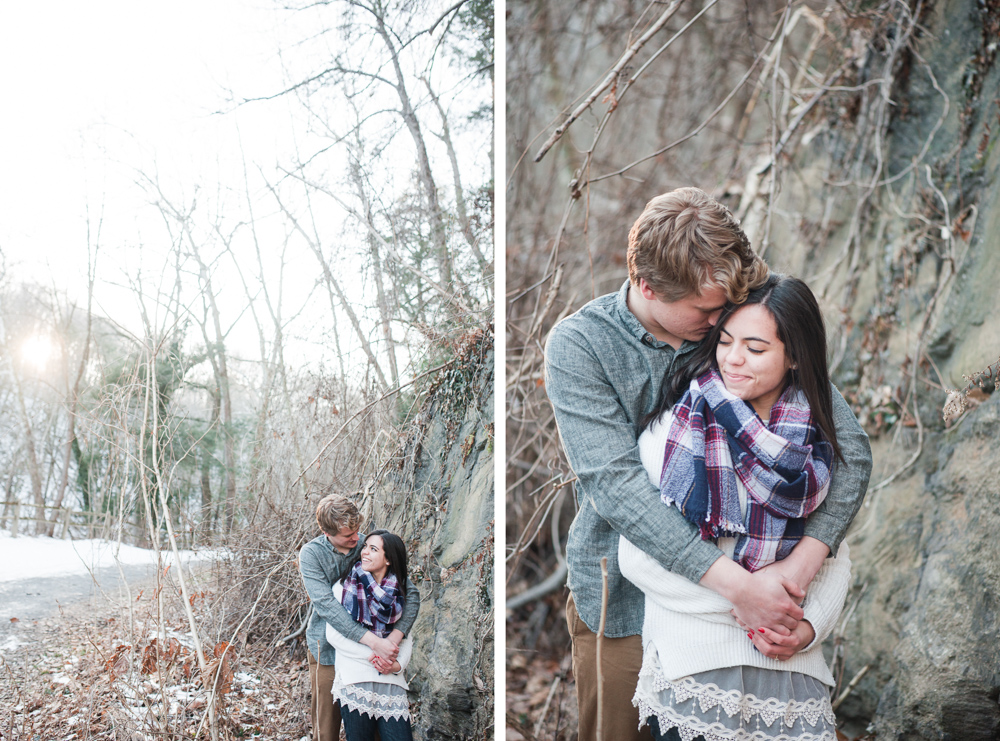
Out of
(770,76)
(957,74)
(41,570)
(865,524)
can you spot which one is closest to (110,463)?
(41,570)

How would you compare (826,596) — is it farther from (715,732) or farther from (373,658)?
(373,658)

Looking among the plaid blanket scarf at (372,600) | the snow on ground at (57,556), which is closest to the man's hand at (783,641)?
the plaid blanket scarf at (372,600)

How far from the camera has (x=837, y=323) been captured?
2.60m

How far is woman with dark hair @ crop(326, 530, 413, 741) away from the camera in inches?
76.5

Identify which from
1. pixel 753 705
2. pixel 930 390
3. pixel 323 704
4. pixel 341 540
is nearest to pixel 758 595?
pixel 753 705

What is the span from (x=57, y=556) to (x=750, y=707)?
1.94 m

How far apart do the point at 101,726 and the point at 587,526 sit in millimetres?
1543

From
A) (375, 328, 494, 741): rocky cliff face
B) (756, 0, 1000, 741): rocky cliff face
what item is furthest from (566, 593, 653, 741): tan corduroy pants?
(756, 0, 1000, 741): rocky cliff face

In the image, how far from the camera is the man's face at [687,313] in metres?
1.43

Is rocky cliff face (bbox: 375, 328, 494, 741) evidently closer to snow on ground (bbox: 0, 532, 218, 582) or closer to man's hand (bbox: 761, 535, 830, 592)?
snow on ground (bbox: 0, 532, 218, 582)

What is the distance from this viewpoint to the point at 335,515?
2014 millimetres

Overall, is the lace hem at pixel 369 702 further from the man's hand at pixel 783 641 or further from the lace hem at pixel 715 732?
the man's hand at pixel 783 641

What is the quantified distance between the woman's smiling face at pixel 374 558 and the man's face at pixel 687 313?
3.69ft

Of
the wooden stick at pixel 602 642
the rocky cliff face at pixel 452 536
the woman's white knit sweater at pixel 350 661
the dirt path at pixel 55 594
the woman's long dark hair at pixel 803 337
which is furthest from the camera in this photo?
the rocky cliff face at pixel 452 536
